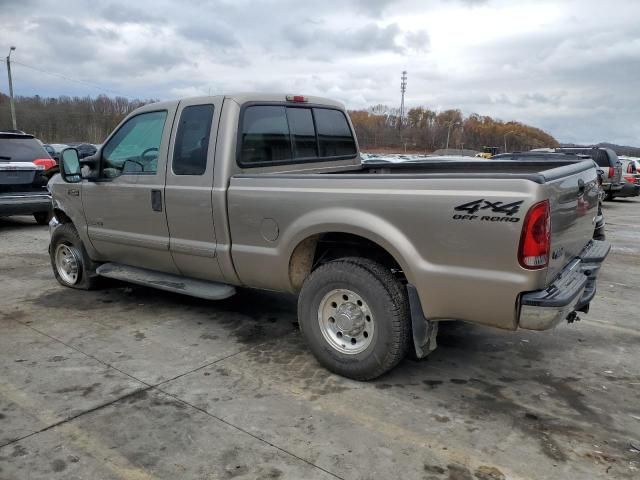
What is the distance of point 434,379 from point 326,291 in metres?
0.99

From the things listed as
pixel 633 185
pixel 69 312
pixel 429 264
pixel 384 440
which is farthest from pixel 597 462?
pixel 633 185

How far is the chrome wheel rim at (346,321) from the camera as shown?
12.0 ft

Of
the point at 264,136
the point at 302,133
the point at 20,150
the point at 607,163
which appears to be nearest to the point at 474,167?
the point at 302,133

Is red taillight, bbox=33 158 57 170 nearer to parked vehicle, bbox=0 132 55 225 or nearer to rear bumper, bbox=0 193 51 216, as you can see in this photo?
parked vehicle, bbox=0 132 55 225

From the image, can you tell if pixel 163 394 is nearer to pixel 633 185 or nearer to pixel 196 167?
pixel 196 167

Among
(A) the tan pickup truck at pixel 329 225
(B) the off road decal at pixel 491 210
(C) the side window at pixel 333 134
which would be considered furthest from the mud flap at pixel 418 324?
(C) the side window at pixel 333 134

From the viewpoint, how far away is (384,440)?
9.80ft

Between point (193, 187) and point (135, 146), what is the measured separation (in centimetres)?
107

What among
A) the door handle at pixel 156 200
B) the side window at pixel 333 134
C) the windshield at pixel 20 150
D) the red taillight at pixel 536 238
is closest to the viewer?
the red taillight at pixel 536 238

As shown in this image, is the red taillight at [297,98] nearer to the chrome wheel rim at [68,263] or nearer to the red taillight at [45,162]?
the chrome wheel rim at [68,263]

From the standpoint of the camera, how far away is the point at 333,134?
537cm

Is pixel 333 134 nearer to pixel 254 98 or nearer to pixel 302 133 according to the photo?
pixel 302 133

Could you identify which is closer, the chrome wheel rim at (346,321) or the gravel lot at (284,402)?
the gravel lot at (284,402)

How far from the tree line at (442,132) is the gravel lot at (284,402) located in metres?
73.6
